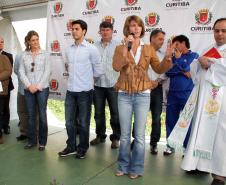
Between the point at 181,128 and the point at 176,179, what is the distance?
1.93ft

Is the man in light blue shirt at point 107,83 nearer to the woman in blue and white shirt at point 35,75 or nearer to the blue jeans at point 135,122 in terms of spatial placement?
the woman in blue and white shirt at point 35,75

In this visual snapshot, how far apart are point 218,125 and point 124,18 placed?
94.0 inches

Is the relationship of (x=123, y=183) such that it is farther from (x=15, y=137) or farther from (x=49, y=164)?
(x=15, y=137)

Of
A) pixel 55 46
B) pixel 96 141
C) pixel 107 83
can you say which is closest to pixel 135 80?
pixel 107 83

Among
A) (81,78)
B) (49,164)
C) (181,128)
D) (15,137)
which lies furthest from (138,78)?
(15,137)

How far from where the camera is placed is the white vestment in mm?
2881

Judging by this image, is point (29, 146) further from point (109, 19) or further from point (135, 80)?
point (109, 19)

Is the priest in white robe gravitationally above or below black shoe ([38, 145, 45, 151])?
above

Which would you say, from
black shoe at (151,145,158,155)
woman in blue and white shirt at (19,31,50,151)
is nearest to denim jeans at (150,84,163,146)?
black shoe at (151,145,158,155)

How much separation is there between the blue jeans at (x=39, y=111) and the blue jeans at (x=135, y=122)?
144cm

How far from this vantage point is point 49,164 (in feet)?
12.1

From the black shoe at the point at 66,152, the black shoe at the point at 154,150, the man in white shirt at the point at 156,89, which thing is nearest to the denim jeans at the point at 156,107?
the man in white shirt at the point at 156,89

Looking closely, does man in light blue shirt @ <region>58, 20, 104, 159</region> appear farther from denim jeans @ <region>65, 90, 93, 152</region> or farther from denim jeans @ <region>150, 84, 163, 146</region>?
denim jeans @ <region>150, 84, 163, 146</region>

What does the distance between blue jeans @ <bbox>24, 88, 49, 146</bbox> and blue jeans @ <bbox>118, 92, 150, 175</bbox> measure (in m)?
1.44
